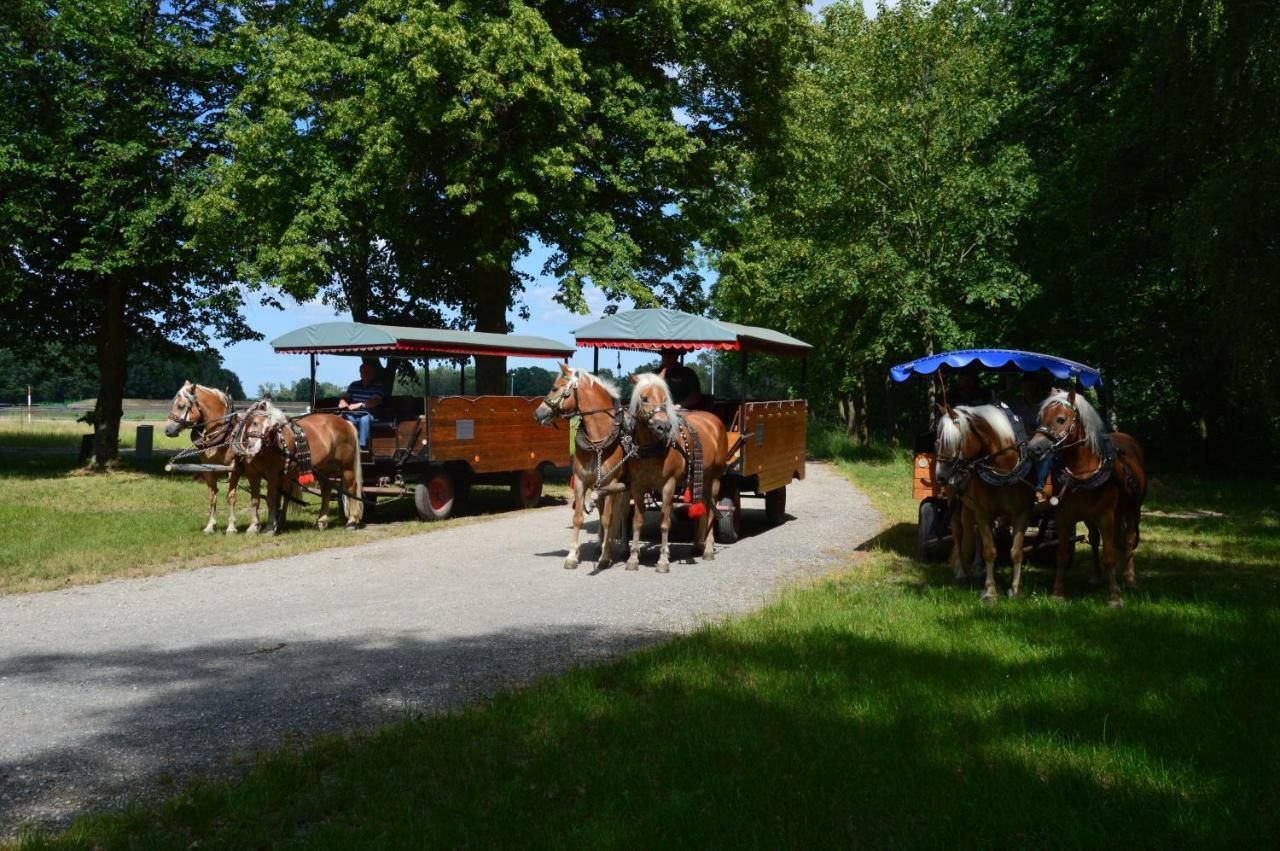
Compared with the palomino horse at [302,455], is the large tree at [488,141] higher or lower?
higher

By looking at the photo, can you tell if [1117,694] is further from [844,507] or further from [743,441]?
[844,507]

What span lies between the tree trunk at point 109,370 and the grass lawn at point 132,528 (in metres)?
1.65

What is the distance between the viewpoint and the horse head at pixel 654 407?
11039 mm

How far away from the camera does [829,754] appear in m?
5.03

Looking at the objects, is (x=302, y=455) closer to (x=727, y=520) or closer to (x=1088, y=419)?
(x=727, y=520)

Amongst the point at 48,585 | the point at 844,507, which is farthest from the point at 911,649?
the point at 844,507

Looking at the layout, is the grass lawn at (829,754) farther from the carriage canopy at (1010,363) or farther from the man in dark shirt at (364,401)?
the man in dark shirt at (364,401)

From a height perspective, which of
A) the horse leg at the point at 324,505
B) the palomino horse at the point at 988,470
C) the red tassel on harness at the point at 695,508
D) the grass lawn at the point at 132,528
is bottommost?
the grass lawn at the point at 132,528

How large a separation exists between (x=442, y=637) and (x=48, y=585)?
4871 mm

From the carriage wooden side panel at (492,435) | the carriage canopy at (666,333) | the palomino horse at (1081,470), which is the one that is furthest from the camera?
the carriage wooden side panel at (492,435)

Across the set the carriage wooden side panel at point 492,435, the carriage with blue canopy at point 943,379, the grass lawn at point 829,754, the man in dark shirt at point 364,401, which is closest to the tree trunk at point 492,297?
the carriage wooden side panel at point 492,435

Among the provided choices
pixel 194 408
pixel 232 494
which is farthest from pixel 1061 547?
pixel 194 408

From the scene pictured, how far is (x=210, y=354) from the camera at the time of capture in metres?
27.4

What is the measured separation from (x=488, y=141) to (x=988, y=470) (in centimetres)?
1391
